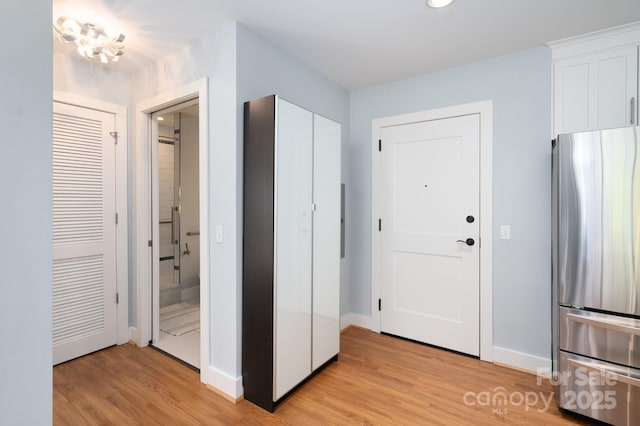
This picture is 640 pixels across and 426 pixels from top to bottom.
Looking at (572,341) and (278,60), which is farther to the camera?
(278,60)

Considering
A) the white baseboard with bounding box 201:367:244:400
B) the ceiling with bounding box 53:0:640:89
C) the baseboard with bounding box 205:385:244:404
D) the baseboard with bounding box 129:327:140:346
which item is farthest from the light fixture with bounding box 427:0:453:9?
the baseboard with bounding box 129:327:140:346

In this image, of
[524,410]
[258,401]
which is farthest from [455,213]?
[258,401]

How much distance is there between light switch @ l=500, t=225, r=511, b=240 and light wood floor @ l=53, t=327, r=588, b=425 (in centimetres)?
109

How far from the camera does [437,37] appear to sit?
88.3 inches

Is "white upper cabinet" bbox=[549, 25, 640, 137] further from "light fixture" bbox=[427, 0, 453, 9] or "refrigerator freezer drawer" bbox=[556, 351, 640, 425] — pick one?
"refrigerator freezer drawer" bbox=[556, 351, 640, 425]

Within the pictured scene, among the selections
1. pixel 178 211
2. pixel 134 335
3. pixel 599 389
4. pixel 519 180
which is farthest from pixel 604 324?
pixel 178 211

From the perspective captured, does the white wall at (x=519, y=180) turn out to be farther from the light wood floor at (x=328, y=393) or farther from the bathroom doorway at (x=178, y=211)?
the bathroom doorway at (x=178, y=211)

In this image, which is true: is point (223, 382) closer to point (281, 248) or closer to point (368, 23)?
point (281, 248)

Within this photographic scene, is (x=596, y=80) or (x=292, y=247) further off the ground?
(x=596, y=80)

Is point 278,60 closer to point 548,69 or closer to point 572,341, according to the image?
point 548,69

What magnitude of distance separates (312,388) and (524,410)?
143 centimetres

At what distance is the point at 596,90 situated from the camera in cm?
219

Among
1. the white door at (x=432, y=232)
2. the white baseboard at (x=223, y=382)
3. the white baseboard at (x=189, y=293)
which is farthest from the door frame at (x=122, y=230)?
the white door at (x=432, y=232)

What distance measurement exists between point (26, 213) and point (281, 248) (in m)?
1.30
